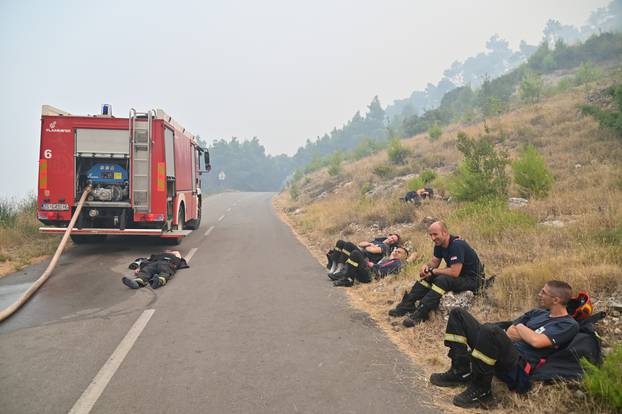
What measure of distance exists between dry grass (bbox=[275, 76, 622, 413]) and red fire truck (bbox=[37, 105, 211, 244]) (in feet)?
14.8

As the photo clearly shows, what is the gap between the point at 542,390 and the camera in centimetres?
366

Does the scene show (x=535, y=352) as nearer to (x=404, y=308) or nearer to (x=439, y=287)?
(x=439, y=287)

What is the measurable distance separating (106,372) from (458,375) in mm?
3346

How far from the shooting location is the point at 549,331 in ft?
12.5

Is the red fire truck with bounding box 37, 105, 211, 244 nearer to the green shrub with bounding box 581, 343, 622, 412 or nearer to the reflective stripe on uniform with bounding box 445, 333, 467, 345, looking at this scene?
the reflective stripe on uniform with bounding box 445, 333, 467, 345

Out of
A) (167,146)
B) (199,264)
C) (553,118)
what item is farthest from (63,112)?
(553,118)

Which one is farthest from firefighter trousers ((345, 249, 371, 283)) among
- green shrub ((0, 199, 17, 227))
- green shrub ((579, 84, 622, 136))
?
green shrub ((579, 84, 622, 136))

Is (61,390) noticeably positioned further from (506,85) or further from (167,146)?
(506,85)

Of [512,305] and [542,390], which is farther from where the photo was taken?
[512,305]

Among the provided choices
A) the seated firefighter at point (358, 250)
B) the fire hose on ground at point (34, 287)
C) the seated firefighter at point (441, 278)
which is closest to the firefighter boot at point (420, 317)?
the seated firefighter at point (441, 278)

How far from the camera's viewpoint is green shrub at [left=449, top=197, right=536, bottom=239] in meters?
8.42

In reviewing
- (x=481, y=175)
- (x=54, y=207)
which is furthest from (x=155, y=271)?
(x=481, y=175)

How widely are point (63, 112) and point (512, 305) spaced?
418 inches

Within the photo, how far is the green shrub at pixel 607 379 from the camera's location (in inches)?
125
